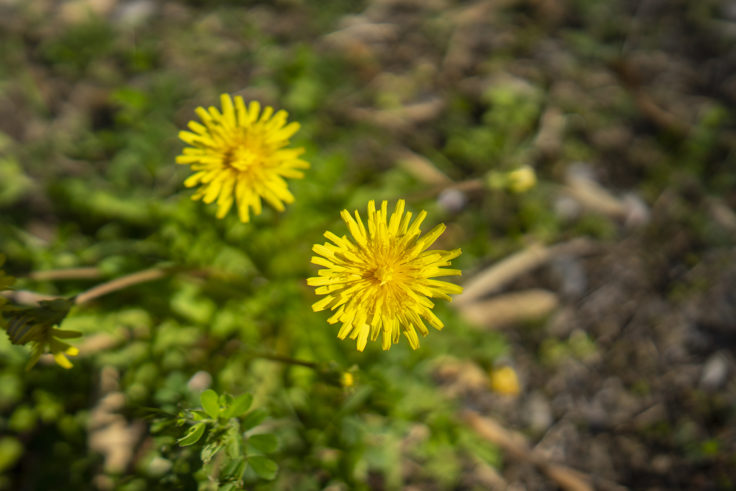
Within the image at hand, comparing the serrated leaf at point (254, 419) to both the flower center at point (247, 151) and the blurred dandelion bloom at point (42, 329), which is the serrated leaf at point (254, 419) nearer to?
the blurred dandelion bloom at point (42, 329)

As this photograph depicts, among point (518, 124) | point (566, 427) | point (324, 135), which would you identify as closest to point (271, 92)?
point (324, 135)

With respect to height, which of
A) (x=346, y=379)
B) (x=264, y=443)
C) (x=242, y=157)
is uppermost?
(x=242, y=157)

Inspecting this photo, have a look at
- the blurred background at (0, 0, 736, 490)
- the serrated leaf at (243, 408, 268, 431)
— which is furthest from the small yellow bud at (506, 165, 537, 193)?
the serrated leaf at (243, 408, 268, 431)

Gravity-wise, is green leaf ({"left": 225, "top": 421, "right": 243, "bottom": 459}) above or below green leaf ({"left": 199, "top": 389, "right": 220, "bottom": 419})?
below

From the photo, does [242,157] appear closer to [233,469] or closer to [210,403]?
[210,403]

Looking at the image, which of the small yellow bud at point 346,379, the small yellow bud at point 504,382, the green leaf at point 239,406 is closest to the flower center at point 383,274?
the small yellow bud at point 346,379

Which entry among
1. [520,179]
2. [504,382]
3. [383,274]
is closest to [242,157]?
[383,274]

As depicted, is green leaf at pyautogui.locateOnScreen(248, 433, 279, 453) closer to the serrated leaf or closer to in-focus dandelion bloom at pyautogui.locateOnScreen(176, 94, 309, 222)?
the serrated leaf
